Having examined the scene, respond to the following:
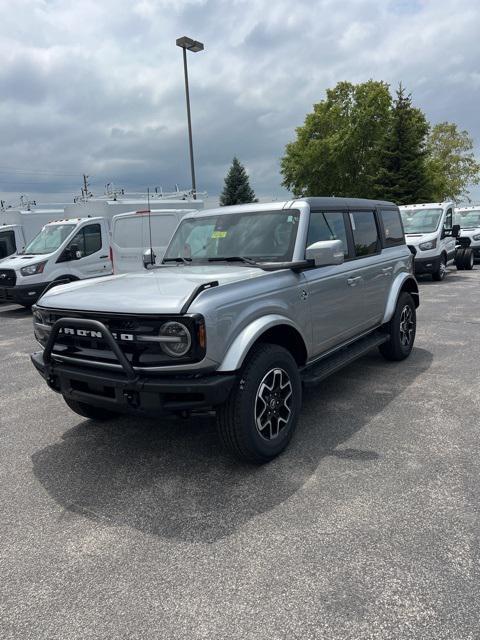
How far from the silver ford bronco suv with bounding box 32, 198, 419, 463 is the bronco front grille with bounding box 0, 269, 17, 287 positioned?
7320mm

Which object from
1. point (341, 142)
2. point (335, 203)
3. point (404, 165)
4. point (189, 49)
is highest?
point (189, 49)

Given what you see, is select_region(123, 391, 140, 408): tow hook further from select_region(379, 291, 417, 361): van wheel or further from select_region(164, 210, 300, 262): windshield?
select_region(379, 291, 417, 361): van wheel

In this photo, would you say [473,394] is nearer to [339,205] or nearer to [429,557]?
[339,205]

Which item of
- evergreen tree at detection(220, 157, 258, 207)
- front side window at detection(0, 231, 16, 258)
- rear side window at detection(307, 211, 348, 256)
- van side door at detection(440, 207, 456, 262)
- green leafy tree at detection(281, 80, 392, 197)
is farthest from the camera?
evergreen tree at detection(220, 157, 258, 207)

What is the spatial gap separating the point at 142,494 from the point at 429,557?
1722 millimetres

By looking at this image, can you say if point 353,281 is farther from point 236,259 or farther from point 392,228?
point 392,228

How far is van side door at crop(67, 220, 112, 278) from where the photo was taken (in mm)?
11586

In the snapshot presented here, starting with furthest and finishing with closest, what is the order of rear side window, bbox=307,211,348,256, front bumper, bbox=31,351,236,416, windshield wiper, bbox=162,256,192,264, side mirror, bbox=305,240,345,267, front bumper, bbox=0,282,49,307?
1. front bumper, bbox=0,282,49,307
2. windshield wiper, bbox=162,256,192,264
3. rear side window, bbox=307,211,348,256
4. side mirror, bbox=305,240,345,267
5. front bumper, bbox=31,351,236,416

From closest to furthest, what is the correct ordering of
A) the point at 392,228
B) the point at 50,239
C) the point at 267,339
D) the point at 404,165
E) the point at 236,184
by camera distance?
the point at 267,339, the point at 392,228, the point at 50,239, the point at 404,165, the point at 236,184

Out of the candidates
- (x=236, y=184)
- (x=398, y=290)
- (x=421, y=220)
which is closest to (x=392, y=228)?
(x=398, y=290)

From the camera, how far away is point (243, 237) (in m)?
4.32

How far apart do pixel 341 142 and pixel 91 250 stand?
1141 inches

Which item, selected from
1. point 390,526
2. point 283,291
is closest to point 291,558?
point 390,526

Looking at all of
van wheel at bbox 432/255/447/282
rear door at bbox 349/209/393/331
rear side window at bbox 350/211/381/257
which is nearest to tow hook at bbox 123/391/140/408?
rear door at bbox 349/209/393/331
